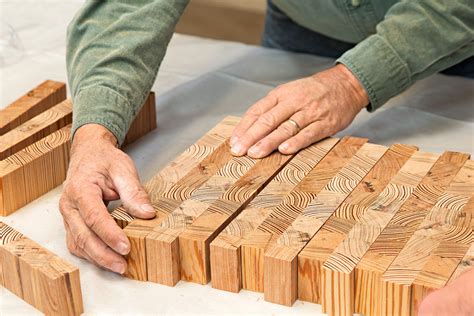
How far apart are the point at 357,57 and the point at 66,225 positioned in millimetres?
611

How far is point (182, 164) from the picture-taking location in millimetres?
1406

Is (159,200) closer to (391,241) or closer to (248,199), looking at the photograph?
(248,199)

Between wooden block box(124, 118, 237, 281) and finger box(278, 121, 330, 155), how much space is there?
10cm

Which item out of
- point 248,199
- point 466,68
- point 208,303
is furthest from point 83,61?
point 466,68

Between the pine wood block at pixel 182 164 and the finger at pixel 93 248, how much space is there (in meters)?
0.05

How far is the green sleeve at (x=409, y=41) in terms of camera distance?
1.54 m

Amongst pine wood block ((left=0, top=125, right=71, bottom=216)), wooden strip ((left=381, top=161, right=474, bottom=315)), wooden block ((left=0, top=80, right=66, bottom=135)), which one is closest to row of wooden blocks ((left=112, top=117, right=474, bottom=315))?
wooden strip ((left=381, top=161, right=474, bottom=315))

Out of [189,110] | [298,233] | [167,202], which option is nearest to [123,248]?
[167,202]

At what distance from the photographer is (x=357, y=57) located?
156 centimetres

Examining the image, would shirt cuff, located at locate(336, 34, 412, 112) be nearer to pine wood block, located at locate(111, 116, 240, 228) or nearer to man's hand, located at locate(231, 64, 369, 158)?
man's hand, located at locate(231, 64, 369, 158)

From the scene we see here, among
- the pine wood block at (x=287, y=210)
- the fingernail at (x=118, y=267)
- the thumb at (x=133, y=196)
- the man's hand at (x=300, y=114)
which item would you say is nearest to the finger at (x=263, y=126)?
the man's hand at (x=300, y=114)

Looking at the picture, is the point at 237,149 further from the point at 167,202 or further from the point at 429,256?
the point at 429,256

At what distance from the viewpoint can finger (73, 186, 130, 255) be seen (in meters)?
1.20

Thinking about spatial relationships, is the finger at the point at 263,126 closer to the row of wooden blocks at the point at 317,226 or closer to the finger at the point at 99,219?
the row of wooden blocks at the point at 317,226
